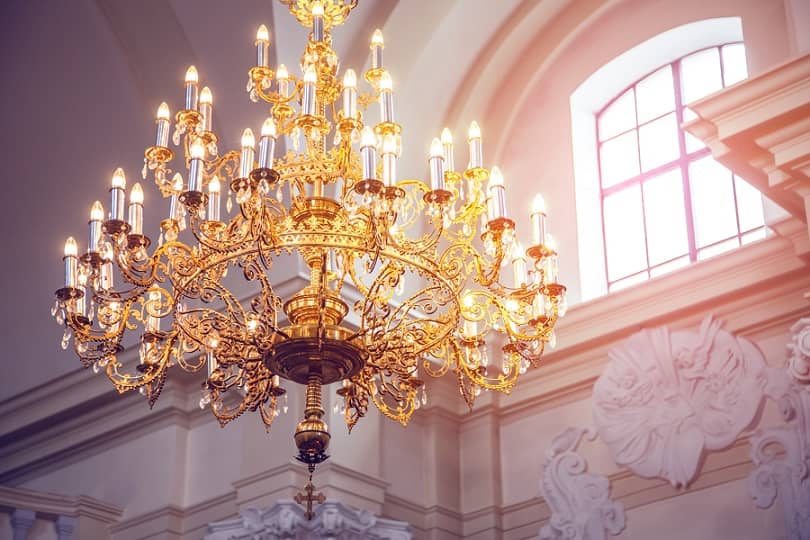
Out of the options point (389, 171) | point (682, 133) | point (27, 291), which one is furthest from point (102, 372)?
point (389, 171)

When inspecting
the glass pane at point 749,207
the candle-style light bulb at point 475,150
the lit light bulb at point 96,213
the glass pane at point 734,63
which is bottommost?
the lit light bulb at point 96,213

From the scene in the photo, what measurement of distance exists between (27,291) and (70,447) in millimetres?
1786

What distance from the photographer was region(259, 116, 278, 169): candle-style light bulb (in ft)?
18.8

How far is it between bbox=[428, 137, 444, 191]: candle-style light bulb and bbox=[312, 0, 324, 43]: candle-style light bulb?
93 centimetres

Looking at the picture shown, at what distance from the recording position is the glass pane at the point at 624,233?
10.6 metres

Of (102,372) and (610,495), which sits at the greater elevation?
(102,372)

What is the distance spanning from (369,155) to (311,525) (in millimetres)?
4247

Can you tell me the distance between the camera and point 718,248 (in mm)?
9992

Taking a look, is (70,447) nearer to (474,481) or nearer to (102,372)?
(102,372)

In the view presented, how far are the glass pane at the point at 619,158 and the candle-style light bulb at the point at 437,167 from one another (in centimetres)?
495

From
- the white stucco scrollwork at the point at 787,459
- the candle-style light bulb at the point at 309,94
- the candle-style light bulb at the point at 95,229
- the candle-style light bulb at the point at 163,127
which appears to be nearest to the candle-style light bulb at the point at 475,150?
the candle-style light bulb at the point at 309,94

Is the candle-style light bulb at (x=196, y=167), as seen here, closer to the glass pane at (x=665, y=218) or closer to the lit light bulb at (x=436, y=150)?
the lit light bulb at (x=436, y=150)

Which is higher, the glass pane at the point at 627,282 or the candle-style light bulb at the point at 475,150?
the glass pane at the point at 627,282

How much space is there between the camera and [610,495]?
9562 millimetres
